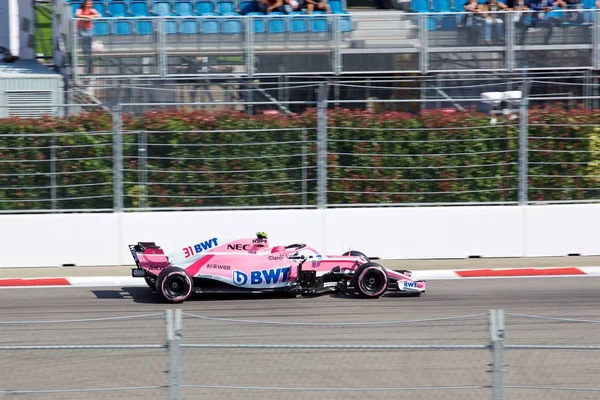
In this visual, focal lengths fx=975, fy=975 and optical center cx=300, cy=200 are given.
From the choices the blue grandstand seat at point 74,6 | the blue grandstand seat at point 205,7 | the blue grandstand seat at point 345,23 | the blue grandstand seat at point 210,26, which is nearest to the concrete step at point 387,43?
the blue grandstand seat at point 345,23

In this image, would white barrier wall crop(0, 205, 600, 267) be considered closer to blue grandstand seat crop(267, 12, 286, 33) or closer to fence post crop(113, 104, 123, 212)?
fence post crop(113, 104, 123, 212)

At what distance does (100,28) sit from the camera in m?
17.2

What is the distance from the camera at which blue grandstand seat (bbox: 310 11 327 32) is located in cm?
1742

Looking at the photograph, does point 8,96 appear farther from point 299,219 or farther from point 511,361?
point 511,361

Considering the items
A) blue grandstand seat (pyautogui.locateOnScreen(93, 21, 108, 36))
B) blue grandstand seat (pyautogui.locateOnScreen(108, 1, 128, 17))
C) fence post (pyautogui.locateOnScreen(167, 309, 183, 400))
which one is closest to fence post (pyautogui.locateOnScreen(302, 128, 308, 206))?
blue grandstand seat (pyautogui.locateOnScreen(93, 21, 108, 36))

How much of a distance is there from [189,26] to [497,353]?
1252cm

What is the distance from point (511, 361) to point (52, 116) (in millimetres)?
9161

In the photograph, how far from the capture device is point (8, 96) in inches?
714

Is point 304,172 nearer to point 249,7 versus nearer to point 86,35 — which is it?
point 86,35

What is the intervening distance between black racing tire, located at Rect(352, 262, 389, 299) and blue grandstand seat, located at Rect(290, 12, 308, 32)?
24.5 ft

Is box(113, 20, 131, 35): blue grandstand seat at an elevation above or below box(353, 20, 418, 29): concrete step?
below

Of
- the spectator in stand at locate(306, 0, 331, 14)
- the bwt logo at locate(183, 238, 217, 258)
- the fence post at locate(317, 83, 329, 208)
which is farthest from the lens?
the spectator in stand at locate(306, 0, 331, 14)

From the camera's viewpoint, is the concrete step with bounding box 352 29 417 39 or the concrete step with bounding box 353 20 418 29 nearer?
the concrete step with bounding box 352 29 417 39

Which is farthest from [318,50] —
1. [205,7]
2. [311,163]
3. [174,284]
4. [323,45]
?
[174,284]
